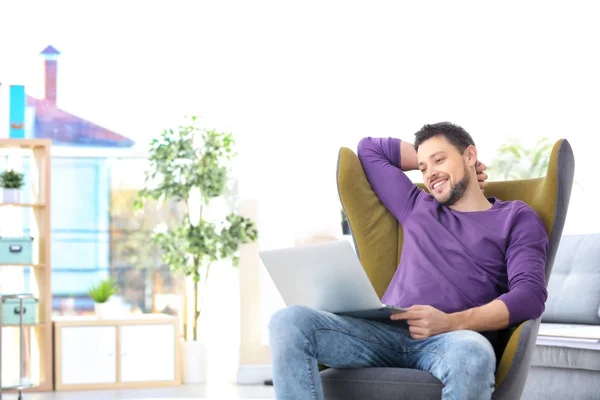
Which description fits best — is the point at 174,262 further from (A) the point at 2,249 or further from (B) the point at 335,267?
(B) the point at 335,267

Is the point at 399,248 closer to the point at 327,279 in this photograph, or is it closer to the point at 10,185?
the point at 327,279

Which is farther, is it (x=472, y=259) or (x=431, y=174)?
(x=431, y=174)

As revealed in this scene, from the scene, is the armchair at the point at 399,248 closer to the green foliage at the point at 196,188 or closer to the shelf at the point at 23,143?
the green foliage at the point at 196,188

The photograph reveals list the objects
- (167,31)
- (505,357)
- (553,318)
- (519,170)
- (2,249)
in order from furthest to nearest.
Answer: (519,170) → (167,31) → (2,249) → (553,318) → (505,357)

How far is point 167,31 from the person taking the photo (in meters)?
5.66

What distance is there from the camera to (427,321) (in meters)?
2.34

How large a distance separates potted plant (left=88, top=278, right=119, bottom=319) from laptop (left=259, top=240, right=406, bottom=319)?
128 inches

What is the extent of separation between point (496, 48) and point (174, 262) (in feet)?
8.29

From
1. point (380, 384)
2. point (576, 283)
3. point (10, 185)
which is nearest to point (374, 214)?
A: point (380, 384)

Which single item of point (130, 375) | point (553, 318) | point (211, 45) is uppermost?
point (211, 45)

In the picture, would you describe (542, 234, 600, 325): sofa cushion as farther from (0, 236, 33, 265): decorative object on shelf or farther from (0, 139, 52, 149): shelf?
(0, 139, 52, 149): shelf

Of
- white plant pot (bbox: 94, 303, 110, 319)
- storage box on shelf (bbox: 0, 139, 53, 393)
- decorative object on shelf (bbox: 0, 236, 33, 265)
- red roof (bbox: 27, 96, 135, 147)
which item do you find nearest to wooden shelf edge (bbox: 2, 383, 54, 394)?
storage box on shelf (bbox: 0, 139, 53, 393)

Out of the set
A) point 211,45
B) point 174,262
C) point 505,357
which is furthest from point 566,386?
point 211,45

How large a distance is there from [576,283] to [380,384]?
2.25m
